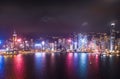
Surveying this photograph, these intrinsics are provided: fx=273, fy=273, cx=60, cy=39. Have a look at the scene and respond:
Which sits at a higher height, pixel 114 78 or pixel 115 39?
pixel 115 39

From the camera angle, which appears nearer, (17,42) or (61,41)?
(17,42)

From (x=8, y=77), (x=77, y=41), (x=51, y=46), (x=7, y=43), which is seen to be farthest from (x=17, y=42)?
(x=8, y=77)

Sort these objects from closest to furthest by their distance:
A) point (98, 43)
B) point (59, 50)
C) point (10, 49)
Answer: point (10, 49)
point (98, 43)
point (59, 50)

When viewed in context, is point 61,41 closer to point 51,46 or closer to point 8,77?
point 51,46

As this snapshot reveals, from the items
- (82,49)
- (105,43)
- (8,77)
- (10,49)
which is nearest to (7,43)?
(10,49)

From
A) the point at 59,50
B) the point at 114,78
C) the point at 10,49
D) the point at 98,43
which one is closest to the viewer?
the point at 114,78

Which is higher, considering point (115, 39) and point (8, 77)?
point (115, 39)

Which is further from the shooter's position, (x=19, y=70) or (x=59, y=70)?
(x=19, y=70)

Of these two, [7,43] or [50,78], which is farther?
[7,43]

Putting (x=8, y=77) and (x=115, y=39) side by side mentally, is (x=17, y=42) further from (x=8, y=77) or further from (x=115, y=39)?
(x=8, y=77)
